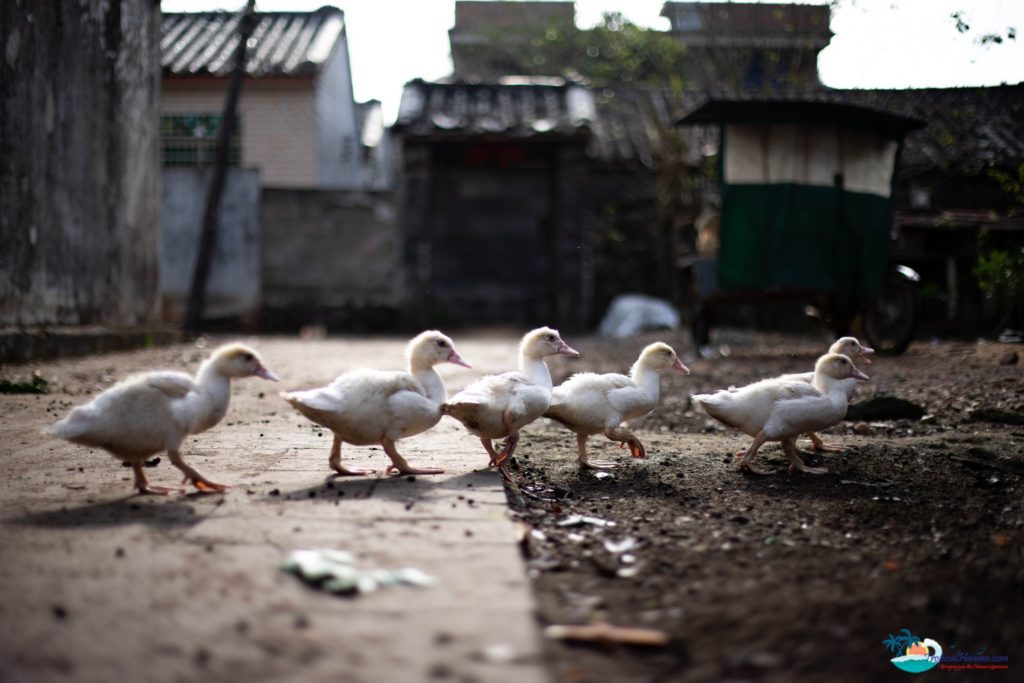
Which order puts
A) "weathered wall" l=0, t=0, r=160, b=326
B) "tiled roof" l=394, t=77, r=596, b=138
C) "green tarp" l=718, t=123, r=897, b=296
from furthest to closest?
"tiled roof" l=394, t=77, r=596, b=138 < "green tarp" l=718, t=123, r=897, b=296 < "weathered wall" l=0, t=0, r=160, b=326

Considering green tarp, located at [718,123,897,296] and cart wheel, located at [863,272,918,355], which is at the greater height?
green tarp, located at [718,123,897,296]

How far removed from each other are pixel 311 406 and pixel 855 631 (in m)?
2.38

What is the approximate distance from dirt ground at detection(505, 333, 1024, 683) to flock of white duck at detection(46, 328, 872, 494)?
0.89 feet

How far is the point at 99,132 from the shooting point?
1105cm

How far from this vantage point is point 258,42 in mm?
22578

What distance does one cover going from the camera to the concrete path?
2.01 metres

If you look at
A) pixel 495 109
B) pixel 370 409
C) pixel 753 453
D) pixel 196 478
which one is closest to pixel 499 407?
pixel 370 409

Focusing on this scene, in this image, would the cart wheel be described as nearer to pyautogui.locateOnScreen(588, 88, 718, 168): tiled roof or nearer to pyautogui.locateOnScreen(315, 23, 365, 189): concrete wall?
pyautogui.locateOnScreen(588, 88, 718, 168): tiled roof

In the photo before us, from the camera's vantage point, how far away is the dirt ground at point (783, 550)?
2320mm

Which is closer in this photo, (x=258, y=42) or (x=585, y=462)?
(x=585, y=462)

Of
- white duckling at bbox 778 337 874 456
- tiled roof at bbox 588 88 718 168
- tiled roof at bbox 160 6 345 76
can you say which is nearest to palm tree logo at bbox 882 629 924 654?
white duckling at bbox 778 337 874 456

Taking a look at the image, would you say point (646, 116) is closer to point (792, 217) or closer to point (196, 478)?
point (792, 217)

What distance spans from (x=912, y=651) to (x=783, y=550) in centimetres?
84

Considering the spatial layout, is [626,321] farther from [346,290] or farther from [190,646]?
[190,646]
